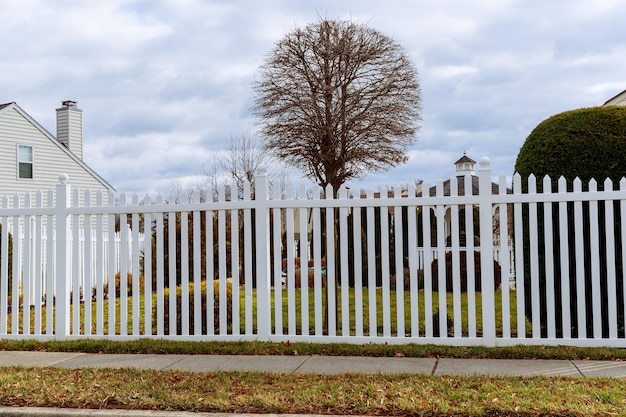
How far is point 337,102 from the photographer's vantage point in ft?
77.8

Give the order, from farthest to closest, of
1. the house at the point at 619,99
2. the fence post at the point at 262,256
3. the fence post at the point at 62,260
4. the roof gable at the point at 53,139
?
the roof gable at the point at 53,139, the house at the point at 619,99, the fence post at the point at 62,260, the fence post at the point at 262,256

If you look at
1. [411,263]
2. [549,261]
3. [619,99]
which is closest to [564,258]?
[549,261]

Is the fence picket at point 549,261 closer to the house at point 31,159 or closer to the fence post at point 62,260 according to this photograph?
the fence post at point 62,260

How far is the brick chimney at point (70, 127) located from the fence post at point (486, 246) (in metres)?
21.3

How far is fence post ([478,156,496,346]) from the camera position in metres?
7.53

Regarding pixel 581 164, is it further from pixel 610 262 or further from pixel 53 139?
pixel 53 139

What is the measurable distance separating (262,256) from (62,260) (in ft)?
9.31

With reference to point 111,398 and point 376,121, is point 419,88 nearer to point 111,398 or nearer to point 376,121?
point 376,121

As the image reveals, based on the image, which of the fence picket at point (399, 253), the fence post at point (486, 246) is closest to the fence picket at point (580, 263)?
the fence post at point (486, 246)

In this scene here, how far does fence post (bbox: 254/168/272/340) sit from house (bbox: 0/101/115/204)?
51.9 ft

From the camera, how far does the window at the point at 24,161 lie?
22.1 metres

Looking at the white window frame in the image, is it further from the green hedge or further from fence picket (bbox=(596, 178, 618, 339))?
fence picket (bbox=(596, 178, 618, 339))

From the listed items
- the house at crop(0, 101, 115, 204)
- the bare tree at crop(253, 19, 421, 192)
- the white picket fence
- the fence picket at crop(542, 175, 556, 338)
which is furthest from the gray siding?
the fence picket at crop(542, 175, 556, 338)

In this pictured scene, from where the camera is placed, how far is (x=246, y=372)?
646 centimetres
